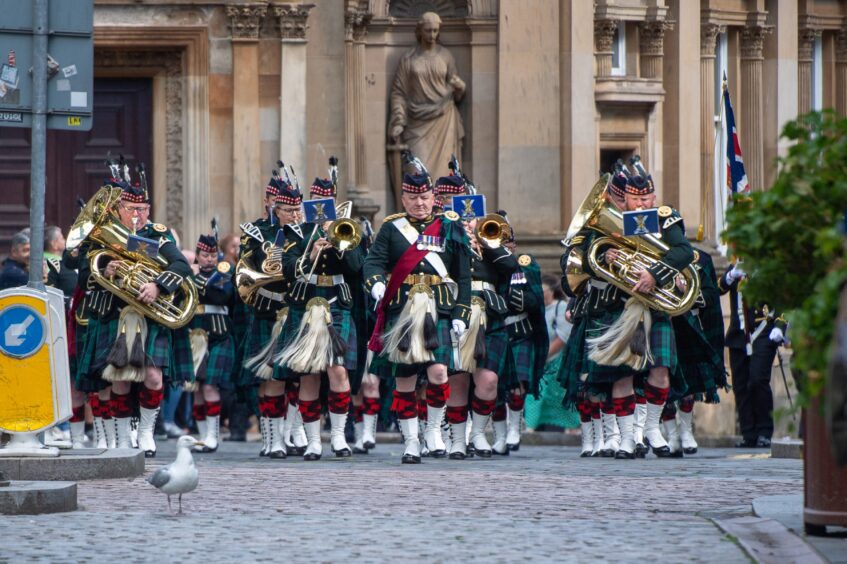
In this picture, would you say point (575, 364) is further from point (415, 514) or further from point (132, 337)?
point (415, 514)

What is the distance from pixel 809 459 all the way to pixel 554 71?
14272mm

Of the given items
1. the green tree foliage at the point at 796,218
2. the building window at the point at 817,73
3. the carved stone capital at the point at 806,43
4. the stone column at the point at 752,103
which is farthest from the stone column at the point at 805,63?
the green tree foliage at the point at 796,218

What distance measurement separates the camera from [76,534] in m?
10.3

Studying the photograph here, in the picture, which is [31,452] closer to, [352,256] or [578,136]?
[352,256]

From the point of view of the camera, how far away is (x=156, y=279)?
1587 centimetres

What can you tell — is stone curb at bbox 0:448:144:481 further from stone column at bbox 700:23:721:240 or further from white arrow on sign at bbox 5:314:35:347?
stone column at bbox 700:23:721:240

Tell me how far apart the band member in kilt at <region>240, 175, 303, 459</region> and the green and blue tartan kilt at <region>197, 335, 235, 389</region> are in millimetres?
1353

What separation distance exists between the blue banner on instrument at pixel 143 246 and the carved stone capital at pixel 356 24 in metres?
7.75

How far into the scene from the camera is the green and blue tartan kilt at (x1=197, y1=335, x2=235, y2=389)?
18.2m

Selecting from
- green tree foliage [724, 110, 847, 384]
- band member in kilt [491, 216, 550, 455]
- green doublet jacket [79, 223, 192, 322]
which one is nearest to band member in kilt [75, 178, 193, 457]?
green doublet jacket [79, 223, 192, 322]

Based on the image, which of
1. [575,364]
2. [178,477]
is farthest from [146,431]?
[178,477]

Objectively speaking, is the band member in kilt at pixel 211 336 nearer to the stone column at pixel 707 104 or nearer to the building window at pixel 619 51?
the building window at pixel 619 51

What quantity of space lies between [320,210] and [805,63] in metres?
17.3

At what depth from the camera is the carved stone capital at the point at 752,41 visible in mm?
29906
